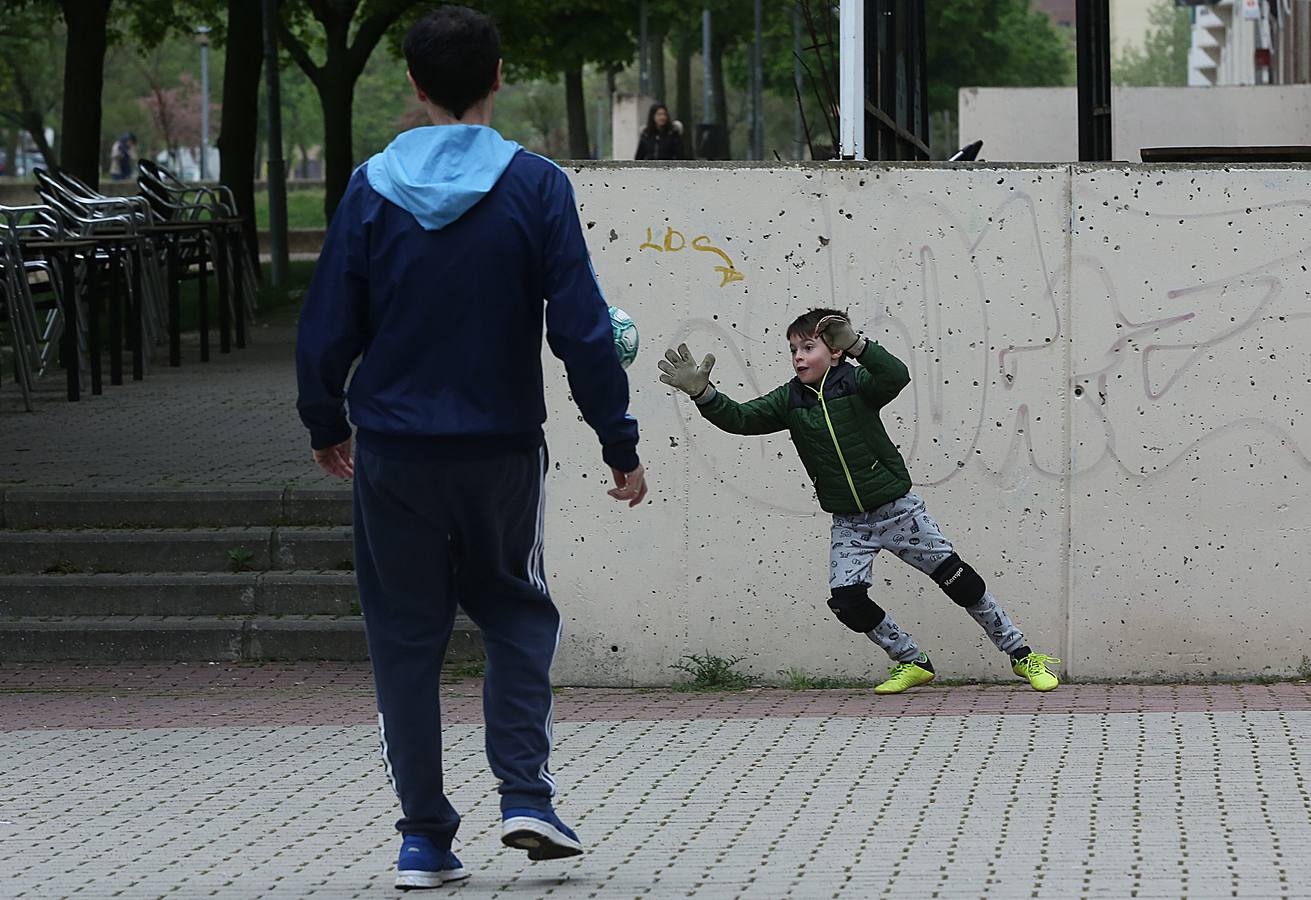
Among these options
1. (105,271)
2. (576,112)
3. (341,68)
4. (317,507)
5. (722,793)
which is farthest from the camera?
(576,112)

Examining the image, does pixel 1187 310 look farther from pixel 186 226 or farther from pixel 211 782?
pixel 186 226

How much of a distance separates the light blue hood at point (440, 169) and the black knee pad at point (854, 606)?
285 centimetres

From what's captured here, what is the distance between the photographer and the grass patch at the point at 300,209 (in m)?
46.4

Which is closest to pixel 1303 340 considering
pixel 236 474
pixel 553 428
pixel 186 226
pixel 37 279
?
pixel 553 428

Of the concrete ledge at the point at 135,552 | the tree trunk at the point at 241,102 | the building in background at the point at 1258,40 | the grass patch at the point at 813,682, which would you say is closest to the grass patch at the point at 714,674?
the grass patch at the point at 813,682

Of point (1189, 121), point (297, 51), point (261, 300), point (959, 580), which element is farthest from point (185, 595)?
point (297, 51)

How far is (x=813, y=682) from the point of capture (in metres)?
7.38

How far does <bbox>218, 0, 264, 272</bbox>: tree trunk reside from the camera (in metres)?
21.8

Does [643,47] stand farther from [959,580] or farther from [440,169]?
[440,169]

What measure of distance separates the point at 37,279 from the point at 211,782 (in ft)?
30.6

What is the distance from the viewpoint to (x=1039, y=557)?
7250 mm

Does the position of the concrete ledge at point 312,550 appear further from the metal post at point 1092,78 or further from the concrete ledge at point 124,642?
the metal post at point 1092,78

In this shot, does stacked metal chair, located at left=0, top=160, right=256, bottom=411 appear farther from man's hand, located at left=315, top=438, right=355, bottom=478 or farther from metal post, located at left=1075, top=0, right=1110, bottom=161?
man's hand, located at left=315, top=438, right=355, bottom=478

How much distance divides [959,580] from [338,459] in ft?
9.43
